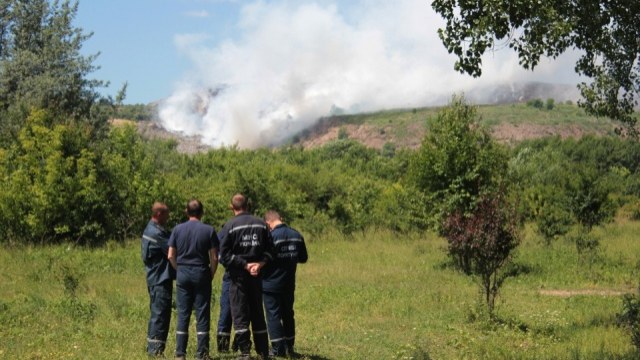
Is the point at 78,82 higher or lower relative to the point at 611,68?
higher

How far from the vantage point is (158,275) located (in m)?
9.30

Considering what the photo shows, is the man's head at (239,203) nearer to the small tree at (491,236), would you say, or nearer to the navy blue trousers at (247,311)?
the navy blue trousers at (247,311)

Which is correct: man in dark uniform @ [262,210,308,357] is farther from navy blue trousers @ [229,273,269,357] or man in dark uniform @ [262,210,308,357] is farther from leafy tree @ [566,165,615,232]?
leafy tree @ [566,165,615,232]

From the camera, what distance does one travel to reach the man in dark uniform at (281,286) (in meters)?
9.52

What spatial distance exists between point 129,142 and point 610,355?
23216 millimetres

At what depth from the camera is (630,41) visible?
10.8 metres

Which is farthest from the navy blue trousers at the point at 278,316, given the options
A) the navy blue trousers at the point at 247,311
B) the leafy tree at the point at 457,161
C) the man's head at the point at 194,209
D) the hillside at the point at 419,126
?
the hillside at the point at 419,126

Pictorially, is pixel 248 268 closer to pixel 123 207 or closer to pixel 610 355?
pixel 610 355

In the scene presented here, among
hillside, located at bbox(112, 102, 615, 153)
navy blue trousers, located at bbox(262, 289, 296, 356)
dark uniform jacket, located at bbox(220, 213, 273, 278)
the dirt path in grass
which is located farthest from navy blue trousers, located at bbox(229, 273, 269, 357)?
hillside, located at bbox(112, 102, 615, 153)

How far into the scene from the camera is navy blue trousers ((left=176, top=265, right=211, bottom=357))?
890 cm

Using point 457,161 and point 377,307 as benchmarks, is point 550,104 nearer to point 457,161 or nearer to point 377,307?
point 457,161

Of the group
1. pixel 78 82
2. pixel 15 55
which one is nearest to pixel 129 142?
pixel 78 82

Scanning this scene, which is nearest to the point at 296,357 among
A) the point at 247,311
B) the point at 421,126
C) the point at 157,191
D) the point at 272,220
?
the point at 247,311

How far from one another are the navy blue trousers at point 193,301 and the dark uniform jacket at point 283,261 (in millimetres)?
895
